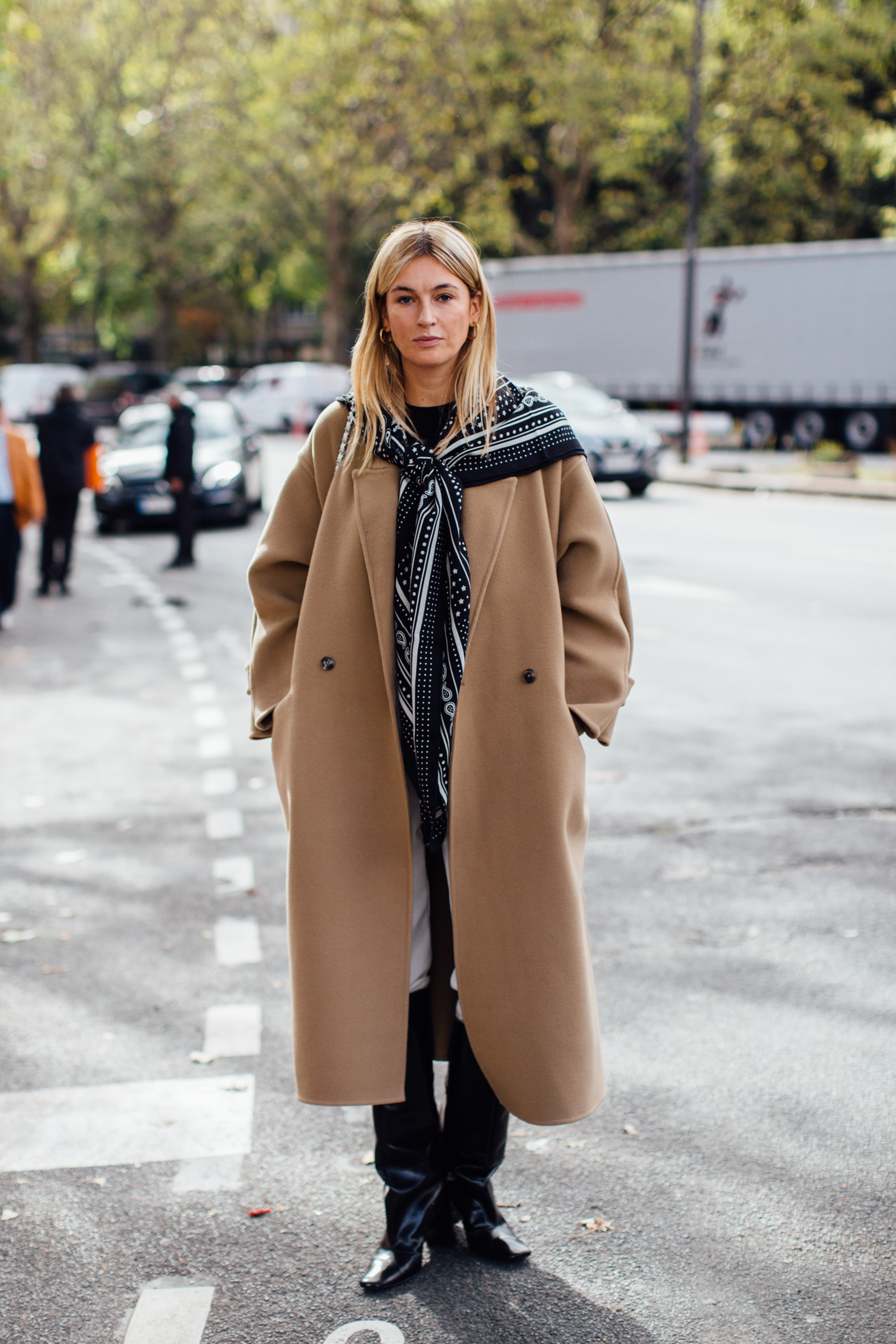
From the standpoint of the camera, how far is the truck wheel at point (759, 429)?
30.3 meters

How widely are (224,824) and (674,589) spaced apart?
688 cm

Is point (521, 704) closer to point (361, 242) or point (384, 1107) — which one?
point (384, 1107)

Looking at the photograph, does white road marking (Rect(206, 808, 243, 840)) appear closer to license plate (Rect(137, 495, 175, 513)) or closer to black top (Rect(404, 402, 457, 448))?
black top (Rect(404, 402, 457, 448))

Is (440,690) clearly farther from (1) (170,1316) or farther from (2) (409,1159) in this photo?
(1) (170,1316)

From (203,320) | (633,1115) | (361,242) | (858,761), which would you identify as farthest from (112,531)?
(203,320)

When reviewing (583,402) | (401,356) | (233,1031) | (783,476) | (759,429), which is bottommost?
(783,476)

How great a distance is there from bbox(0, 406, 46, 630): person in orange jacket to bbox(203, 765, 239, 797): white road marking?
15.4 ft

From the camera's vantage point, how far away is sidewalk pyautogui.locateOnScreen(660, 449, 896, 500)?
843 inches

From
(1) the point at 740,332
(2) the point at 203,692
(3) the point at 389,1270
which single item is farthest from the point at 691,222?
(3) the point at 389,1270

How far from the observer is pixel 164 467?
17.5 metres

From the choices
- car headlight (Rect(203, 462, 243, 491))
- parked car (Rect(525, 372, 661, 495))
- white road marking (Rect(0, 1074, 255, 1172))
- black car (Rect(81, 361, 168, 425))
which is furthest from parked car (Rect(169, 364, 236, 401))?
white road marking (Rect(0, 1074, 255, 1172))

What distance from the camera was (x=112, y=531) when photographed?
63.8 feet

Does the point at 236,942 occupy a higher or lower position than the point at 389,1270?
lower

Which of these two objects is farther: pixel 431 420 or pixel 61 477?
pixel 61 477
